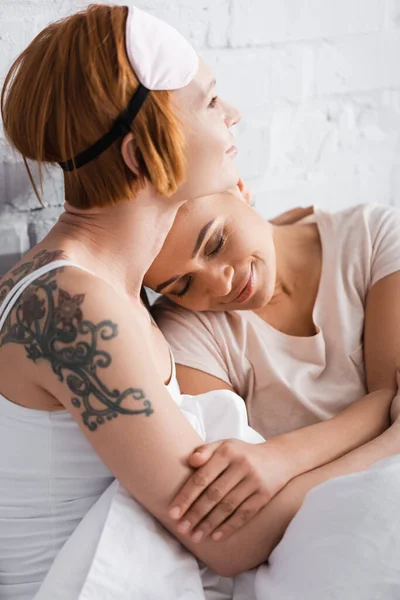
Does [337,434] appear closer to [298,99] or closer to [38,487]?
[38,487]

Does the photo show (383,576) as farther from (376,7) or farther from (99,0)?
(376,7)

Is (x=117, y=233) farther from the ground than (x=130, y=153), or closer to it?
closer to it

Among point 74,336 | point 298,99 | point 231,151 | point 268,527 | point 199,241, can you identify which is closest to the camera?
point 74,336

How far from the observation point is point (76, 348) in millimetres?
1007

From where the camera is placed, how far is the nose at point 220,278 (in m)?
1.38

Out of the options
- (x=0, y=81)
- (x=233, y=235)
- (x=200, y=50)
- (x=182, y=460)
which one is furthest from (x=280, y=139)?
Answer: (x=182, y=460)

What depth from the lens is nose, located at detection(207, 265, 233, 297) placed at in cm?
138

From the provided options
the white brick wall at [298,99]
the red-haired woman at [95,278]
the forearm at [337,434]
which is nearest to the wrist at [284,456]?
the forearm at [337,434]

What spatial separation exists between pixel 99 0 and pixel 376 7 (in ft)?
2.55

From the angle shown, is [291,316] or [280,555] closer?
[280,555]

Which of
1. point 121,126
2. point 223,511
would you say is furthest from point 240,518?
point 121,126

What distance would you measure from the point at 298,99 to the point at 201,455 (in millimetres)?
1034

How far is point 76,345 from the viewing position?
3.30 feet

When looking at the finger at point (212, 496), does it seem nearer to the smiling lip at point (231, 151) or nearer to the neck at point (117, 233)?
the neck at point (117, 233)
